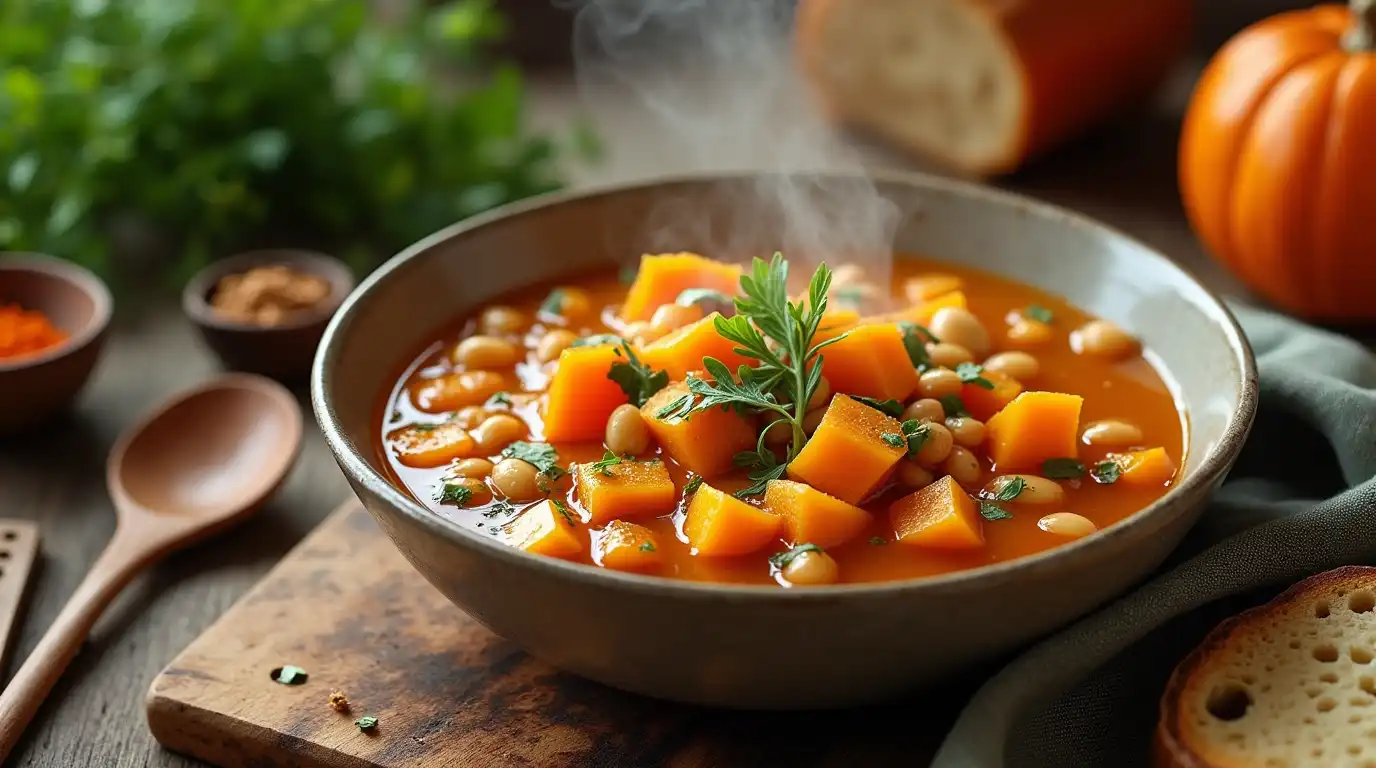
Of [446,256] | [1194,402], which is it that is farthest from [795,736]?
[446,256]

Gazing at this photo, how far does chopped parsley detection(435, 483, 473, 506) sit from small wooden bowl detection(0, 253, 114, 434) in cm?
146

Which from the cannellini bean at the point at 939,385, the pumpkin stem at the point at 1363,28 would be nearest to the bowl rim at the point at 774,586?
the cannellini bean at the point at 939,385

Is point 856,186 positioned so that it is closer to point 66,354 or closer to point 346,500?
point 346,500

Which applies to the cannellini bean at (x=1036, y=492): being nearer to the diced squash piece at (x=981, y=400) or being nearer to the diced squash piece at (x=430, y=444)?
the diced squash piece at (x=981, y=400)

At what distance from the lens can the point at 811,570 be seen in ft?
7.47

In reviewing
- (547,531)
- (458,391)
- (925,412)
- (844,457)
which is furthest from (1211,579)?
(458,391)

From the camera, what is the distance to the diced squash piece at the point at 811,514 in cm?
237

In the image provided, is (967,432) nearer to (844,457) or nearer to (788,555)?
(844,457)

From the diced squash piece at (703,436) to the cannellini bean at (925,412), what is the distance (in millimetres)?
307

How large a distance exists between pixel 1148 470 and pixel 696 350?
0.89 metres

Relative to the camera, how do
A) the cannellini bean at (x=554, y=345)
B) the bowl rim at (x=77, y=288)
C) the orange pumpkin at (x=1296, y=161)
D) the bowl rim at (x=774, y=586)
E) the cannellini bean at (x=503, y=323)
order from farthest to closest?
1. the orange pumpkin at (x=1296, y=161)
2. the bowl rim at (x=77, y=288)
3. the cannellini bean at (x=503, y=323)
4. the cannellini bean at (x=554, y=345)
5. the bowl rim at (x=774, y=586)

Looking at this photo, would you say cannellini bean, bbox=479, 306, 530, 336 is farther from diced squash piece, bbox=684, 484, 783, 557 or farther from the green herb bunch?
the green herb bunch

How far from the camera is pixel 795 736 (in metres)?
2.46

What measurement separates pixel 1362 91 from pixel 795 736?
2.69 m
